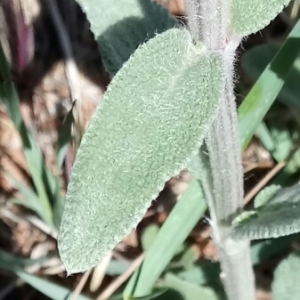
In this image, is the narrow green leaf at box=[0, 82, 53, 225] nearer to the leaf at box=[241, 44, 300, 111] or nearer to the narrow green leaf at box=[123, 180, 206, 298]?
the narrow green leaf at box=[123, 180, 206, 298]

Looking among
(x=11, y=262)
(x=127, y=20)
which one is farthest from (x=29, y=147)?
(x=127, y=20)

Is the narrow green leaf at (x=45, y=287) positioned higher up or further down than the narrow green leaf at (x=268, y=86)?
further down

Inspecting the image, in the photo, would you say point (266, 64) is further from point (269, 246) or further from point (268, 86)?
point (269, 246)

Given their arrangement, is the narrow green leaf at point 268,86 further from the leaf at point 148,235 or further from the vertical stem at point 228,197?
the leaf at point 148,235

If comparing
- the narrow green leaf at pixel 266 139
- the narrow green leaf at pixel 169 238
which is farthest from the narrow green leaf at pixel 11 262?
the narrow green leaf at pixel 266 139

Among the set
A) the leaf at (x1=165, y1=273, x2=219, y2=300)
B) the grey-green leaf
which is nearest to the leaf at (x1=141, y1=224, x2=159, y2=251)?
the leaf at (x1=165, y1=273, x2=219, y2=300)

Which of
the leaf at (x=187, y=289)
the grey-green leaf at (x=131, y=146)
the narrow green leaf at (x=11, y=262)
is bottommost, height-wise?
the leaf at (x=187, y=289)
